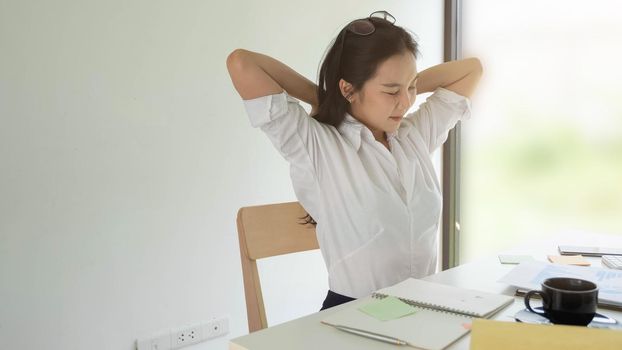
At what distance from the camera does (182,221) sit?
1.89m

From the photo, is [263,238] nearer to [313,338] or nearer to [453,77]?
[313,338]

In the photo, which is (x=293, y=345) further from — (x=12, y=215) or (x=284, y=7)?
(x=284, y=7)

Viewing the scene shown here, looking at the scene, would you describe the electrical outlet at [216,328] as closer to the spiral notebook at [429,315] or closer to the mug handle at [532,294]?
the spiral notebook at [429,315]

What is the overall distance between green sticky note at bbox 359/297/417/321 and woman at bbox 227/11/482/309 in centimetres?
36

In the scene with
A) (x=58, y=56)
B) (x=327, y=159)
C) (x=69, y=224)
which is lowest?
(x=69, y=224)

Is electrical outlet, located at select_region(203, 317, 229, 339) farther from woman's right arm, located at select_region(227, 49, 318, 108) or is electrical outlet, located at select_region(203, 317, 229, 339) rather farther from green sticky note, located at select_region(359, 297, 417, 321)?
green sticky note, located at select_region(359, 297, 417, 321)

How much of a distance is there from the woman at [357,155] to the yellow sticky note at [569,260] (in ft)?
0.90

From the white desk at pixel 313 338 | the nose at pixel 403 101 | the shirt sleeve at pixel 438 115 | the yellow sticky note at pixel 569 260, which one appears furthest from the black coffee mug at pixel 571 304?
the shirt sleeve at pixel 438 115

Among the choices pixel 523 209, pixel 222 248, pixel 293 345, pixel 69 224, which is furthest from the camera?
pixel 523 209

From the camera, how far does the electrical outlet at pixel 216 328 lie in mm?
1971

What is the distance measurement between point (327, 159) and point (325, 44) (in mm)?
1119

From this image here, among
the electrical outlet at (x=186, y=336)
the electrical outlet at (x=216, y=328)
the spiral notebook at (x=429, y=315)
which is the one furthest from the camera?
the electrical outlet at (x=216, y=328)

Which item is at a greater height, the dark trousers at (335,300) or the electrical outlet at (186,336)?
the dark trousers at (335,300)

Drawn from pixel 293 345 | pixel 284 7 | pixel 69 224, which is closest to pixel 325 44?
pixel 284 7
